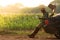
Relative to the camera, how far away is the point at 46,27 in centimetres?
184

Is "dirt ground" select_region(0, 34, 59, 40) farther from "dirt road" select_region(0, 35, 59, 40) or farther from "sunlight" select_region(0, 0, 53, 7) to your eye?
"sunlight" select_region(0, 0, 53, 7)

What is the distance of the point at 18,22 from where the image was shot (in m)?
1.86

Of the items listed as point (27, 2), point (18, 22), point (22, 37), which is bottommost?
point (22, 37)

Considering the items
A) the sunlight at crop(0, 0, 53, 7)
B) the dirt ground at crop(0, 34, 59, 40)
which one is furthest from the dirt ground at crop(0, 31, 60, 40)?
the sunlight at crop(0, 0, 53, 7)

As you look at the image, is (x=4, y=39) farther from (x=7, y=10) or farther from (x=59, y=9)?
(x=59, y=9)

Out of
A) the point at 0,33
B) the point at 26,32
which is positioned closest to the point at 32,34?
the point at 26,32

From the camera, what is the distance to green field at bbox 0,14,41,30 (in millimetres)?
1853

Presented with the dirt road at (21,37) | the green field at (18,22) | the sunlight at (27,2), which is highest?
the sunlight at (27,2)

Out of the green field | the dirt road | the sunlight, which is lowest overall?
the dirt road

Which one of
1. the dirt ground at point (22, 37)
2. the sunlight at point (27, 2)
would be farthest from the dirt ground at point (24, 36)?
the sunlight at point (27, 2)

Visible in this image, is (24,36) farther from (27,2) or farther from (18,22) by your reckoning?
(27,2)

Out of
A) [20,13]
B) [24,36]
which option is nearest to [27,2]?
[20,13]

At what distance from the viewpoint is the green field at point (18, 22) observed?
1853 millimetres

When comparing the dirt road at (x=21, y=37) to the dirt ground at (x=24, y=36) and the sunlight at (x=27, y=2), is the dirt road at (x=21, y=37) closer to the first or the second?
the dirt ground at (x=24, y=36)
